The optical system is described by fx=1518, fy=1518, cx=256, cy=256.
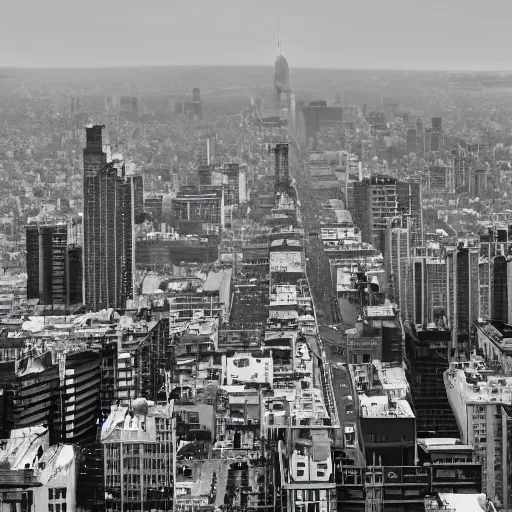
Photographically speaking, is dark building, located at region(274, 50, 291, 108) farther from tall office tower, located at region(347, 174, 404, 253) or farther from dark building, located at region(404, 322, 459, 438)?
dark building, located at region(404, 322, 459, 438)

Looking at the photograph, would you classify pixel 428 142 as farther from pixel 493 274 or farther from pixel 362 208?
pixel 493 274

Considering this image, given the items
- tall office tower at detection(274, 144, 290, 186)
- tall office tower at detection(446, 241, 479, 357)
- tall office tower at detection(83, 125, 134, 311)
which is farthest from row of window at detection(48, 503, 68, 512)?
tall office tower at detection(274, 144, 290, 186)

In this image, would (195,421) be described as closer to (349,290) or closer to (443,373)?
(443,373)

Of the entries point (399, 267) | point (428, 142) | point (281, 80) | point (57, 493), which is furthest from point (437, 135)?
point (57, 493)

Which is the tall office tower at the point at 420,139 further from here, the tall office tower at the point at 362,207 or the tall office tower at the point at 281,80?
the tall office tower at the point at 281,80

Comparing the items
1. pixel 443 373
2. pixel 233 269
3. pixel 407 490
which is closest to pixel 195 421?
pixel 407 490
